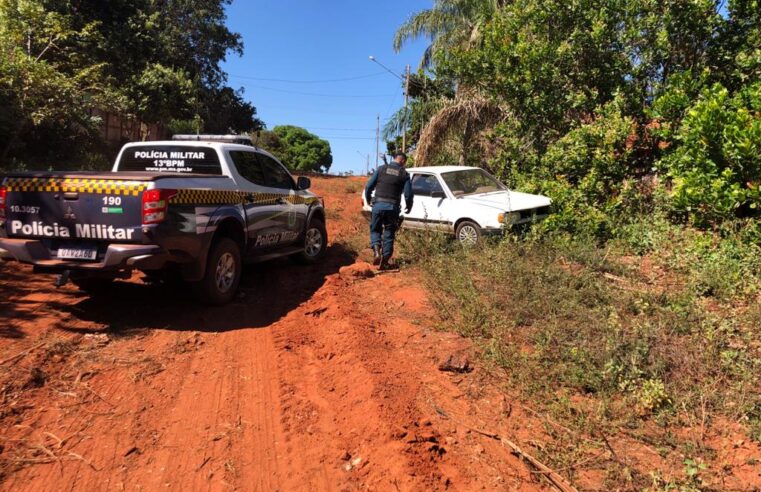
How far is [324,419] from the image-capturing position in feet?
12.1

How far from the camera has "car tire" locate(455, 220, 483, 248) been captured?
29.4 ft

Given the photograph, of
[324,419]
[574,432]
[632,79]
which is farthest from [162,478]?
[632,79]

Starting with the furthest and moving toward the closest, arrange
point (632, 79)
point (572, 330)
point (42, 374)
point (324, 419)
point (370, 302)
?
point (632, 79)
point (370, 302)
point (572, 330)
point (42, 374)
point (324, 419)

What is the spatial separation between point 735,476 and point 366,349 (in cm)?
288

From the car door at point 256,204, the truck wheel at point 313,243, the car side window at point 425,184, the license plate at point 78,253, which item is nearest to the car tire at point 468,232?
the car side window at point 425,184

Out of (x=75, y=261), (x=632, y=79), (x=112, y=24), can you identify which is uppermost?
(x=112, y=24)

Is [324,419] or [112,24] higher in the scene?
[112,24]

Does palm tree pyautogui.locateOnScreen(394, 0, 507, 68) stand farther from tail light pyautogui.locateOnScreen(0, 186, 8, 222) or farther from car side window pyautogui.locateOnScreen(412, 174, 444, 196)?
tail light pyautogui.locateOnScreen(0, 186, 8, 222)

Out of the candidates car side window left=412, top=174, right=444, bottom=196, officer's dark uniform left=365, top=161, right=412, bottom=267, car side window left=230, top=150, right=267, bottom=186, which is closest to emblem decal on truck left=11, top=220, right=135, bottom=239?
car side window left=230, top=150, right=267, bottom=186

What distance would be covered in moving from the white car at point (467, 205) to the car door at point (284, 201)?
6.22 ft

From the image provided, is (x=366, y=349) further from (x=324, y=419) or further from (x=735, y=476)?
(x=735, y=476)

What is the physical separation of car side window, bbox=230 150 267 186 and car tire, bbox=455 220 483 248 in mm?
3771

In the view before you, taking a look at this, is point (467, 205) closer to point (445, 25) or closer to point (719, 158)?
point (719, 158)

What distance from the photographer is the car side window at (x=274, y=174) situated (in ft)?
23.6
